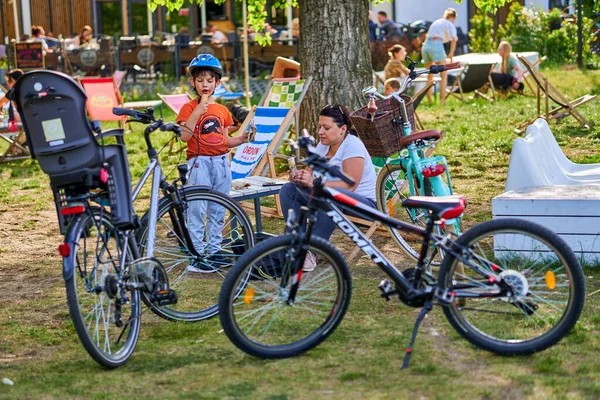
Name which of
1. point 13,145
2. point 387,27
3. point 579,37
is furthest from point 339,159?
point 387,27

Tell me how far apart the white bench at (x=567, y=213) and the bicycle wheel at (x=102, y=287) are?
2.38m

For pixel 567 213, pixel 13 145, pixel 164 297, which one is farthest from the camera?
pixel 13 145

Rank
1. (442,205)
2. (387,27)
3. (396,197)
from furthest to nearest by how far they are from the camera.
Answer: (387,27) < (396,197) < (442,205)

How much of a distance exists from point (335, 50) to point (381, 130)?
330 centimetres

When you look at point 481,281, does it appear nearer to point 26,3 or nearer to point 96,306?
point 96,306

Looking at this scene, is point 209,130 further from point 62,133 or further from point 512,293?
point 512,293

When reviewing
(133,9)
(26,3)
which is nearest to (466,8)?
(133,9)

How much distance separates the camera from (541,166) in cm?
709

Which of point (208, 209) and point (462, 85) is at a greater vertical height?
point (208, 209)

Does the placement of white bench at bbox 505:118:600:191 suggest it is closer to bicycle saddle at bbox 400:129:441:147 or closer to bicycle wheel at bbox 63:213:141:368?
bicycle saddle at bbox 400:129:441:147

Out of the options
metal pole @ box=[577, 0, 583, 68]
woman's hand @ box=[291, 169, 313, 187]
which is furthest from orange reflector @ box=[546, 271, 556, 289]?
metal pole @ box=[577, 0, 583, 68]

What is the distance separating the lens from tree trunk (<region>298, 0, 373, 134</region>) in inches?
374

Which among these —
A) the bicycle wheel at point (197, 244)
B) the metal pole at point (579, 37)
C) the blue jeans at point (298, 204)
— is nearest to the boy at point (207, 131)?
the bicycle wheel at point (197, 244)

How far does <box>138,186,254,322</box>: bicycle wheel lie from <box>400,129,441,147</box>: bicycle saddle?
107 cm
